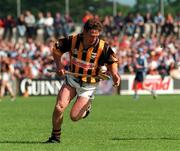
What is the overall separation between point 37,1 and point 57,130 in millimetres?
49861

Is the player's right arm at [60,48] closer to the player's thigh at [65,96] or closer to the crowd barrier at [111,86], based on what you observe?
the player's thigh at [65,96]

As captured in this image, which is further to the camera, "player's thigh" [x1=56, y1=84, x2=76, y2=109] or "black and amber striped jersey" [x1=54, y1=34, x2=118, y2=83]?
"black and amber striped jersey" [x1=54, y1=34, x2=118, y2=83]

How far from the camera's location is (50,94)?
36.4 m

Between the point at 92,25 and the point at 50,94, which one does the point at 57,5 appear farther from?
the point at 92,25

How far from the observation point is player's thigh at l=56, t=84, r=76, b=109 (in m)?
12.3

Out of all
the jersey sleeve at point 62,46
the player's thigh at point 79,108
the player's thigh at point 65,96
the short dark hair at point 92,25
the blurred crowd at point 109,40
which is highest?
the short dark hair at point 92,25

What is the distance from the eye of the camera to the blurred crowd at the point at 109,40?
3775cm

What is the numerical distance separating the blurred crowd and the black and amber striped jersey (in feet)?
79.0

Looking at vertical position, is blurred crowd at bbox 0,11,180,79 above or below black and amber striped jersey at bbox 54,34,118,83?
below

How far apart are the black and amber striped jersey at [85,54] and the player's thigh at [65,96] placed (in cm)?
29

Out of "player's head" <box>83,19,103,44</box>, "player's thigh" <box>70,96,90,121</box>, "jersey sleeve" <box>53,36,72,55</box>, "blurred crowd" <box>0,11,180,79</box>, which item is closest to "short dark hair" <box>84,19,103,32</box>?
"player's head" <box>83,19,103,44</box>

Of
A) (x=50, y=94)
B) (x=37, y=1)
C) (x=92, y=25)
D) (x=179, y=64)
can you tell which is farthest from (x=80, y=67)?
(x=37, y=1)

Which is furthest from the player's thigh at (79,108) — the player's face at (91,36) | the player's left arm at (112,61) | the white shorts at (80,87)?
the player's face at (91,36)

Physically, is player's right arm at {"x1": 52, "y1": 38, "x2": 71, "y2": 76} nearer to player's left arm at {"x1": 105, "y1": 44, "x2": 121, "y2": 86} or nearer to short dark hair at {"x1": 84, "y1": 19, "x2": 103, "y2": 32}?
short dark hair at {"x1": 84, "y1": 19, "x2": 103, "y2": 32}
